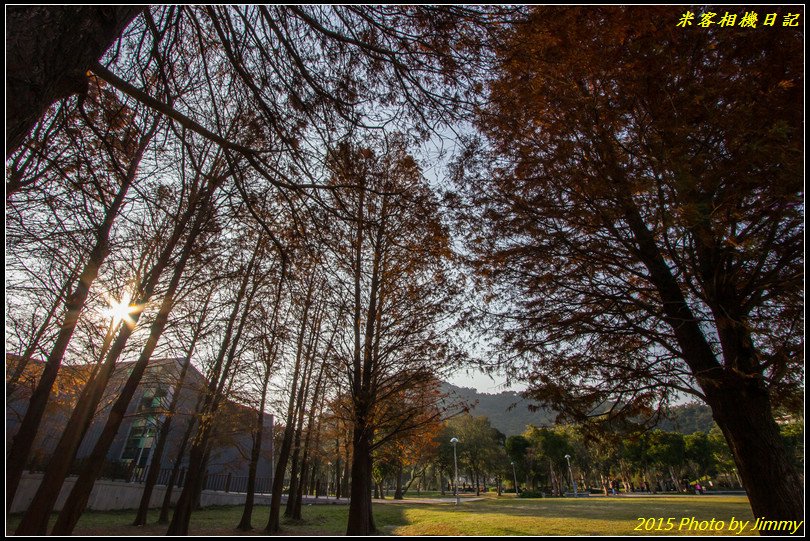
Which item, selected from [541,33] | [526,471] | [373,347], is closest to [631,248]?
[541,33]

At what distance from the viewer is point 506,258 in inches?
237

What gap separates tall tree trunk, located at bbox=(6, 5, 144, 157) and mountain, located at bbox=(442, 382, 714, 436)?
5.56 metres

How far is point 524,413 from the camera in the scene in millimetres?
153875

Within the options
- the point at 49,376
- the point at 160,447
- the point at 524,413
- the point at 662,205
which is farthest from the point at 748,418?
the point at 524,413

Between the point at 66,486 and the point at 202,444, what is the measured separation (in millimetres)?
10101

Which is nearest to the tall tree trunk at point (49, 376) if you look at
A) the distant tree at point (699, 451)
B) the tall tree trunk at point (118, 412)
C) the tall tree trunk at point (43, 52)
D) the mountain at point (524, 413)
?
the tall tree trunk at point (118, 412)

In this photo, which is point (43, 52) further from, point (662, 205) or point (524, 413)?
A: point (524, 413)

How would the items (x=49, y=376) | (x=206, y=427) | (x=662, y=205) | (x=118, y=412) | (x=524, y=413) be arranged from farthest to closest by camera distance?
(x=524, y=413) → (x=206, y=427) → (x=49, y=376) → (x=118, y=412) → (x=662, y=205)

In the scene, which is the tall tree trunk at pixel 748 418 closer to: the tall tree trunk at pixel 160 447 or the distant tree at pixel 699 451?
the tall tree trunk at pixel 160 447

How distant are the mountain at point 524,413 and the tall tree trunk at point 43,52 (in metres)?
5.56

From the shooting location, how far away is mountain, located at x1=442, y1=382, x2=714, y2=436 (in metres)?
6.07

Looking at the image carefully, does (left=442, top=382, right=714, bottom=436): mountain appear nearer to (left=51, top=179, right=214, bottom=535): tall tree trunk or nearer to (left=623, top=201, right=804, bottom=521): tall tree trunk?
(left=623, top=201, right=804, bottom=521): tall tree trunk

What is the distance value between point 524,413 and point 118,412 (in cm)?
16940

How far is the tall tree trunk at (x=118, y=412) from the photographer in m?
7.25
